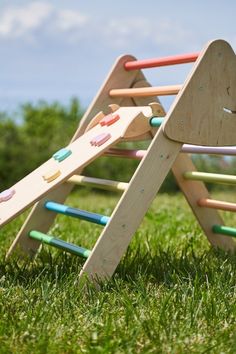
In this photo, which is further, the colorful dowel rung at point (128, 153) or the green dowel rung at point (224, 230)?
the green dowel rung at point (224, 230)

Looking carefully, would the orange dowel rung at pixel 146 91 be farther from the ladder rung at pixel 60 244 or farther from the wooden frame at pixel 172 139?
the ladder rung at pixel 60 244

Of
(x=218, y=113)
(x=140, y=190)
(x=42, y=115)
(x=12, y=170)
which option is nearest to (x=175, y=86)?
(x=218, y=113)

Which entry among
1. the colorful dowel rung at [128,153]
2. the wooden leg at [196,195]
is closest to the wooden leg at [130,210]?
A: the colorful dowel rung at [128,153]

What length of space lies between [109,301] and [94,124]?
1200 mm

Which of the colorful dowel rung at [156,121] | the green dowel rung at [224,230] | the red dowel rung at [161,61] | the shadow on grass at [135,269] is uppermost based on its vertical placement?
the red dowel rung at [161,61]

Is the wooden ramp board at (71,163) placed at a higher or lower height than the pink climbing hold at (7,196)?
higher

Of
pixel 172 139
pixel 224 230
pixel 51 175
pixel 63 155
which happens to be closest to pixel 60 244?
pixel 51 175

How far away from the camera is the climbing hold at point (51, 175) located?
120 inches

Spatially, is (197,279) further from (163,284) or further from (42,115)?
(42,115)

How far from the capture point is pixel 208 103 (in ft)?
9.39

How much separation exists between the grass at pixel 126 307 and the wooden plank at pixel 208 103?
0.58 m

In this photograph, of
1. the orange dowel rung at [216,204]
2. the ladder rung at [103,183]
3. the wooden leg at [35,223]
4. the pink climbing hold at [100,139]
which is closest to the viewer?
the ladder rung at [103,183]

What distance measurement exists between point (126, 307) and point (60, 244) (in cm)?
84

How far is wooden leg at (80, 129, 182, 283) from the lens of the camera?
2.71 m
